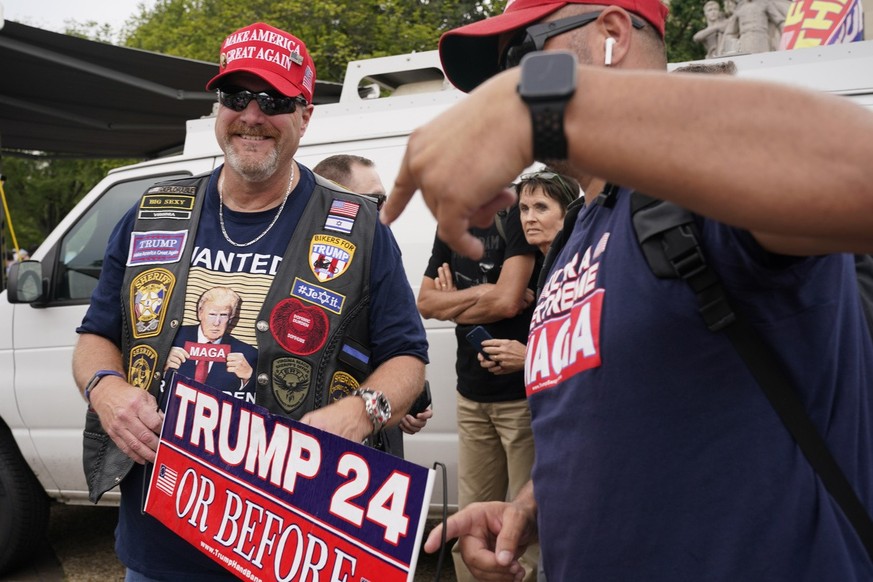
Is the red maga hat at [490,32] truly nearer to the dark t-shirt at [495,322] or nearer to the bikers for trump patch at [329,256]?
the bikers for trump patch at [329,256]

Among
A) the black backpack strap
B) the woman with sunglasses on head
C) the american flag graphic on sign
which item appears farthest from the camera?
the woman with sunglasses on head

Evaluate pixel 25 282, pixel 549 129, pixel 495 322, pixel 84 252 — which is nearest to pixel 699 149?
pixel 549 129

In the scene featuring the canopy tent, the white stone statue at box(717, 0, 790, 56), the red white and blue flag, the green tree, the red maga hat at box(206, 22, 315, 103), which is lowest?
the red maga hat at box(206, 22, 315, 103)

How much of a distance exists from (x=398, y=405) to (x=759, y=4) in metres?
11.3

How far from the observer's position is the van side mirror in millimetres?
4219

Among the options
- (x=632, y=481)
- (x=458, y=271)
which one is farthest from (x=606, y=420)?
(x=458, y=271)

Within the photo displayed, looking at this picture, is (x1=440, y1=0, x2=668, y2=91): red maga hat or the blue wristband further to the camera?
the blue wristband

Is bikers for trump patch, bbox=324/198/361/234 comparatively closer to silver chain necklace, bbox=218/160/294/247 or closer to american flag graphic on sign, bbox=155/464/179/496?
silver chain necklace, bbox=218/160/294/247

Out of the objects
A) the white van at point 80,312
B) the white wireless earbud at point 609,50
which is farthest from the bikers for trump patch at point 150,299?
the white van at point 80,312

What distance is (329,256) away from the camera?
2.17 m

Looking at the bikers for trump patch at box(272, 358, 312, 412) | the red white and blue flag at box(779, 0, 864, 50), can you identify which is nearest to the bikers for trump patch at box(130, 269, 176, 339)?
the bikers for trump patch at box(272, 358, 312, 412)

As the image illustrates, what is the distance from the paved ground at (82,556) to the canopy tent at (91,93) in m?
4.69

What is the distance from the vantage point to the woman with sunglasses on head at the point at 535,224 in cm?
367

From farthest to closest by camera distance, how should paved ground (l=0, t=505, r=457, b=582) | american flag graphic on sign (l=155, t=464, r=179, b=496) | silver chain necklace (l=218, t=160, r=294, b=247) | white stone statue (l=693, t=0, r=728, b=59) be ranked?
white stone statue (l=693, t=0, r=728, b=59) → paved ground (l=0, t=505, r=457, b=582) → silver chain necklace (l=218, t=160, r=294, b=247) → american flag graphic on sign (l=155, t=464, r=179, b=496)
